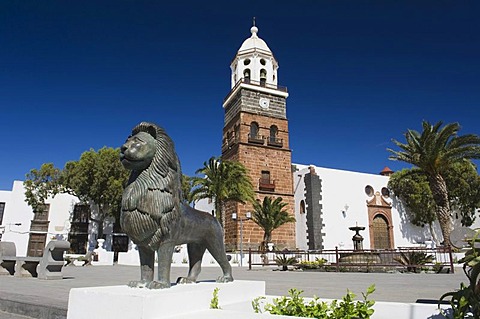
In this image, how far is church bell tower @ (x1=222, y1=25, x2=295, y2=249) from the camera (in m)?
24.0

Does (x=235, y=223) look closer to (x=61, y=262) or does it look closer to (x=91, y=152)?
(x=91, y=152)

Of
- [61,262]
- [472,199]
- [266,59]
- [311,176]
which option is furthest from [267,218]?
[472,199]

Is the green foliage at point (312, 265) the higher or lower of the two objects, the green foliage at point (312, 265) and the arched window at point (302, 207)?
the lower

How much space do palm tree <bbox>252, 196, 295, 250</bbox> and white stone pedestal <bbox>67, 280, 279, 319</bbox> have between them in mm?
19370

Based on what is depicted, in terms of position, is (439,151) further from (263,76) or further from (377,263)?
(263,76)

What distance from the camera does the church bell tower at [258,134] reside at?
2397 centimetres

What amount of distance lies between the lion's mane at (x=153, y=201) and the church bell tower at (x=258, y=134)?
20152mm

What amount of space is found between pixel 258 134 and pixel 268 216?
260 inches

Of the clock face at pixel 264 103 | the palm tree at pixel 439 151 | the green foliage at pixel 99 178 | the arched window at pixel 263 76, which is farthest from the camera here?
the arched window at pixel 263 76

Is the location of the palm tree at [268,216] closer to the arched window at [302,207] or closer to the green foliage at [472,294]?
the arched window at [302,207]

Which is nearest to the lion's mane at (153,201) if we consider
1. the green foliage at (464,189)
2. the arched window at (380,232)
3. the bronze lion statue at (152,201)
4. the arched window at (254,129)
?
the bronze lion statue at (152,201)

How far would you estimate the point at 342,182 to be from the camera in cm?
2645

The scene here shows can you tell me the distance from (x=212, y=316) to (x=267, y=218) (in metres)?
20.0

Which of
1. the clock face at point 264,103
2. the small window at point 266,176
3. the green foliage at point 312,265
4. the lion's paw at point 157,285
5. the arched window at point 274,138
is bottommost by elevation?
the green foliage at point 312,265
